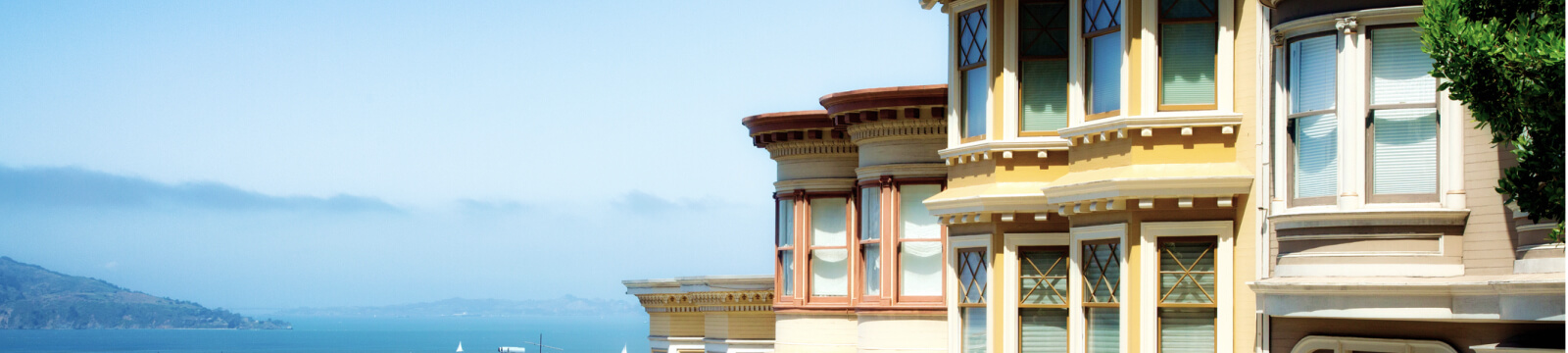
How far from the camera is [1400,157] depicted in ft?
42.6

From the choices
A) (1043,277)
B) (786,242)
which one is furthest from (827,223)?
(1043,277)

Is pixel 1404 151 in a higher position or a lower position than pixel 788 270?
higher

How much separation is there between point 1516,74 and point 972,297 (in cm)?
844

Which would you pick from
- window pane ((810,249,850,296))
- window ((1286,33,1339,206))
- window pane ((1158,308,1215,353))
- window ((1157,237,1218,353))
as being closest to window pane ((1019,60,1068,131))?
window ((1157,237,1218,353))

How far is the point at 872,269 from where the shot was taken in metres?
23.0

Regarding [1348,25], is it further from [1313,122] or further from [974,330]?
[974,330]

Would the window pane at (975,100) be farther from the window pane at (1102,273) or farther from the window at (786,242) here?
the window at (786,242)

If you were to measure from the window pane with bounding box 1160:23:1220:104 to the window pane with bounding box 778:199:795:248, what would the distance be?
33.7 ft

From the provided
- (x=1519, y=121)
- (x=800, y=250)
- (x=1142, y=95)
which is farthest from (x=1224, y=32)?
(x=800, y=250)

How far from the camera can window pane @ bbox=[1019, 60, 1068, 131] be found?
17.0m

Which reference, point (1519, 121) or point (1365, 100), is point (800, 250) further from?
point (1519, 121)

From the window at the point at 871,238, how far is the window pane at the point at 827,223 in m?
0.83

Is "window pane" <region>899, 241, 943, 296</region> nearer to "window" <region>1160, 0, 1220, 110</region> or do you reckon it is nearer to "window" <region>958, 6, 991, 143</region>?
"window" <region>958, 6, 991, 143</region>

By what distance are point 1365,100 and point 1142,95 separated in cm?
238
